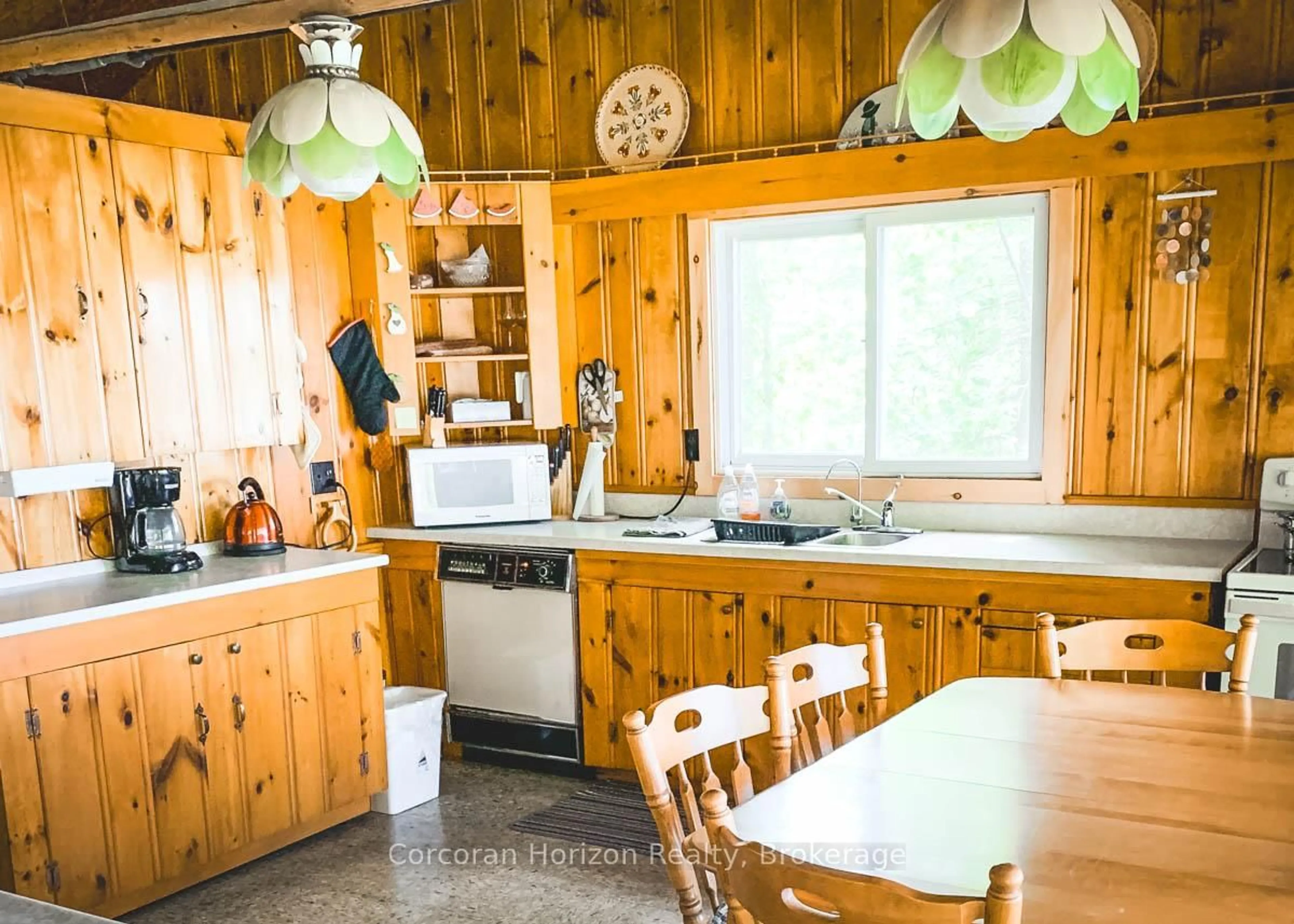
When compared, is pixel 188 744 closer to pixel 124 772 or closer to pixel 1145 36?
pixel 124 772

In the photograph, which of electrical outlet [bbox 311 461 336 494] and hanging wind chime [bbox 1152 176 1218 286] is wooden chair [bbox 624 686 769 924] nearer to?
hanging wind chime [bbox 1152 176 1218 286]

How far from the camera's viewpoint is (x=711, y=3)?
12.6ft

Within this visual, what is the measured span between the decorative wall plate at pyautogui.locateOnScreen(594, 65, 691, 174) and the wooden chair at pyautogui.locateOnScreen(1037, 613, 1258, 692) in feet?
8.02

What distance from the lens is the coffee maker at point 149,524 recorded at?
3.21m

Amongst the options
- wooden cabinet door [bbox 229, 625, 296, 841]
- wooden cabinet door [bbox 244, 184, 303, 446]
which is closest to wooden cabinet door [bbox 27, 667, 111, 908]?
wooden cabinet door [bbox 229, 625, 296, 841]

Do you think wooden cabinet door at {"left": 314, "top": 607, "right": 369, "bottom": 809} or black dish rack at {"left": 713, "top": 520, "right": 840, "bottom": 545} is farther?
black dish rack at {"left": 713, "top": 520, "right": 840, "bottom": 545}

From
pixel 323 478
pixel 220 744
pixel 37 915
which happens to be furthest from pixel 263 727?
pixel 37 915

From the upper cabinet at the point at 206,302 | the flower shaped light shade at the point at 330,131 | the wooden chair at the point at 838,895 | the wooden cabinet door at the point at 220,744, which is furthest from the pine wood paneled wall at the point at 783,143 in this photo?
the wooden chair at the point at 838,895

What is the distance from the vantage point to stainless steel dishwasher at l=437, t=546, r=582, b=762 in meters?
3.76

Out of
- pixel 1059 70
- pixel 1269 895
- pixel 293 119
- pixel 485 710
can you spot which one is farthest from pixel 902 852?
pixel 485 710

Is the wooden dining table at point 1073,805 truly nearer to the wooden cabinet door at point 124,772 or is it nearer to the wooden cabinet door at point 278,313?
the wooden cabinet door at point 124,772

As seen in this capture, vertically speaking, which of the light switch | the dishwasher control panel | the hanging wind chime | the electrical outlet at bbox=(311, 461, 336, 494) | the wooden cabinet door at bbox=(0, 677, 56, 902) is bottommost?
the wooden cabinet door at bbox=(0, 677, 56, 902)

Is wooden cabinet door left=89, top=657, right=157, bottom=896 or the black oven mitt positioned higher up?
the black oven mitt

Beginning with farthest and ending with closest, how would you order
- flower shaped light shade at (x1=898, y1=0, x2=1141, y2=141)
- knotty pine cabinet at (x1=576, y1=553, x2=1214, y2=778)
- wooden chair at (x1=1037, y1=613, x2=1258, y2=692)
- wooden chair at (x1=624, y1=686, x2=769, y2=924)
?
1. knotty pine cabinet at (x1=576, y1=553, x2=1214, y2=778)
2. wooden chair at (x1=1037, y1=613, x2=1258, y2=692)
3. wooden chair at (x1=624, y1=686, x2=769, y2=924)
4. flower shaped light shade at (x1=898, y1=0, x2=1141, y2=141)
